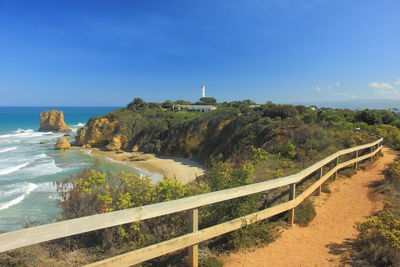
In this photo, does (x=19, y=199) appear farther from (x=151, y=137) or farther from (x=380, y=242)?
(x=151, y=137)

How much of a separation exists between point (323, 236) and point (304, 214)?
1.86 feet

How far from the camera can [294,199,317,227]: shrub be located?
15.3 ft

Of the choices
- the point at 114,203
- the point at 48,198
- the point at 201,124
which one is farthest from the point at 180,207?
the point at 201,124

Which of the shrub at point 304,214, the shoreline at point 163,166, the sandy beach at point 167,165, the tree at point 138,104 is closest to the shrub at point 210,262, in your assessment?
the shrub at point 304,214

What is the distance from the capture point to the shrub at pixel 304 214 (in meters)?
4.66

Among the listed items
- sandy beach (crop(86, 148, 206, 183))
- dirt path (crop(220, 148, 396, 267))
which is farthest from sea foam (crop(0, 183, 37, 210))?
dirt path (crop(220, 148, 396, 267))

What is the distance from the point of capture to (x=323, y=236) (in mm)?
4258

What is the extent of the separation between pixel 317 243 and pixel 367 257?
73 centimetres

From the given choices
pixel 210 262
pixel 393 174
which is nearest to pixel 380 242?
pixel 210 262

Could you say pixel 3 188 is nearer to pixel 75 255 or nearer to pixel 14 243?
pixel 75 255

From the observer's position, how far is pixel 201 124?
112 ft

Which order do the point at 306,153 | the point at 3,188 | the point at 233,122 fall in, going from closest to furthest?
the point at 306,153 < the point at 3,188 < the point at 233,122

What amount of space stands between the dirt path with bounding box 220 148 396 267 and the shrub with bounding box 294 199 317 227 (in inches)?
4.0

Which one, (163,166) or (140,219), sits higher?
(140,219)
